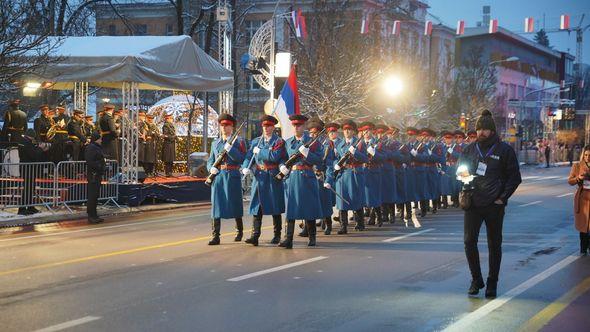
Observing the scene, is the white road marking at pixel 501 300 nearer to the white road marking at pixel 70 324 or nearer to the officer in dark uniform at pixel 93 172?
the white road marking at pixel 70 324

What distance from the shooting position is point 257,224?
534 inches

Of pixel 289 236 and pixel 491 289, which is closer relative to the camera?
pixel 491 289

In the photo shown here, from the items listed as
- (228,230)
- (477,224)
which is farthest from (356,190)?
(477,224)

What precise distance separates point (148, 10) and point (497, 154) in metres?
56.0

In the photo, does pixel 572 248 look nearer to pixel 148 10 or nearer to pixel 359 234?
pixel 359 234

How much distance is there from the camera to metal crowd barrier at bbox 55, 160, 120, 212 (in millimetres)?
18844

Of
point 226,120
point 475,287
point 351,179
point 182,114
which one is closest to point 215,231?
point 226,120

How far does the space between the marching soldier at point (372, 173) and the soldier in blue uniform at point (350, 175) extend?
9.1 inches

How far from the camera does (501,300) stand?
9227mm

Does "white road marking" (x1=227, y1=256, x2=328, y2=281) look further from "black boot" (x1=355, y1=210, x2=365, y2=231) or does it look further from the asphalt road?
"black boot" (x1=355, y1=210, x2=365, y2=231)

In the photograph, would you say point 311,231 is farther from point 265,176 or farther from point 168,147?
point 168,147

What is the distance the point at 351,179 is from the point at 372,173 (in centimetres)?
91

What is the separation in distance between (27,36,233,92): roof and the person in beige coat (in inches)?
424

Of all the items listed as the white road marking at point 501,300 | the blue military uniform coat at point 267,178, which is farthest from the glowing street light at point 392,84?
the white road marking at point 501,300
